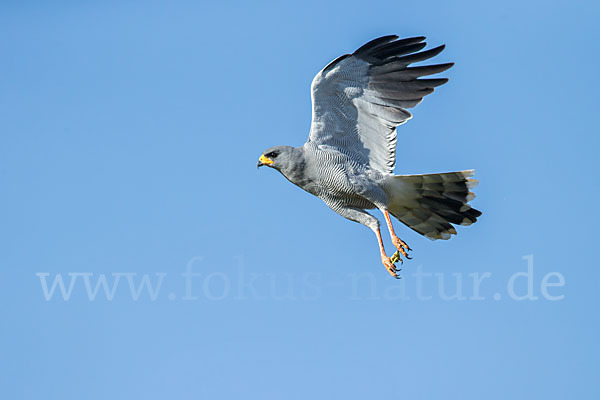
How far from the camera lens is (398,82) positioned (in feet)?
48.5

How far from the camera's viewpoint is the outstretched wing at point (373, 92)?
1462 centimetres

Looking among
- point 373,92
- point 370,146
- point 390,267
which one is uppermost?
point 373,92

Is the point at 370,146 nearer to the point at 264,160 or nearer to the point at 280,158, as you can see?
the point at 280,158

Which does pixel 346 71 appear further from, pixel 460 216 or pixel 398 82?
pixel 460 216

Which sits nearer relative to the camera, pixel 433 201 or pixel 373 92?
pixel 373 92

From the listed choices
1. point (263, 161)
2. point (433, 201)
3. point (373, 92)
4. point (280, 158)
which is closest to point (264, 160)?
point (263, 161)

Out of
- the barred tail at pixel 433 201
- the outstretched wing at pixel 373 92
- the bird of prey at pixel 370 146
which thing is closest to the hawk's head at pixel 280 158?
the bird of prey at pixel 370 146

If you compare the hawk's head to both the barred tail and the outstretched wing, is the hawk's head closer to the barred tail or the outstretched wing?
the outstretched wing

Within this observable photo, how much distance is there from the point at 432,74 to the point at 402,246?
100 inches

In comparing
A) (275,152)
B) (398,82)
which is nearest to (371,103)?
(398,82)

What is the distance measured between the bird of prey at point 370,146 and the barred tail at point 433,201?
15 millimetres

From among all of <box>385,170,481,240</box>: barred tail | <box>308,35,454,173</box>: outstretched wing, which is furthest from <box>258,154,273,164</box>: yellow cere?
<box>385,170,481,240</box>: barred tail

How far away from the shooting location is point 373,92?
1478 centimetres

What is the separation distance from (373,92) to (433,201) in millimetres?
1874
